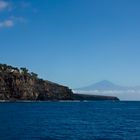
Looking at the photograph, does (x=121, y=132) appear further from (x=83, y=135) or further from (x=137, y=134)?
(x=83, y=135)

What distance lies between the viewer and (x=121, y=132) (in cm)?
8138

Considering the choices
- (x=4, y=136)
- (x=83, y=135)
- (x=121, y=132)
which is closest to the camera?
(x=4, y=136)

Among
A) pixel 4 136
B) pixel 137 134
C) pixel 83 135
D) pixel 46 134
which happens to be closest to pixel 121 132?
pixel 137 134

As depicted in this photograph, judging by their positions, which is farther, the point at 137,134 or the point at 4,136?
the point at 137,134

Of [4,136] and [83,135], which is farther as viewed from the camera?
[83,135]

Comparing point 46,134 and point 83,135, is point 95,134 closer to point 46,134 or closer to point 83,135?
point 83,135

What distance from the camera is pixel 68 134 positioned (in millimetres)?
77062

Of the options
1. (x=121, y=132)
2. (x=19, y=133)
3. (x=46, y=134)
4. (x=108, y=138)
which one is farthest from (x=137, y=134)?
(x=19, y=133)

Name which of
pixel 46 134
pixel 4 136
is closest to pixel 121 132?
pixel 46 134

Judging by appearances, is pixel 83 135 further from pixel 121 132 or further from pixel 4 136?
pixel 4 136

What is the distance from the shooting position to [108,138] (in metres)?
71.1

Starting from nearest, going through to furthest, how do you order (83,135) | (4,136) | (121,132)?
(4,136) < (83,135) < (121,132)

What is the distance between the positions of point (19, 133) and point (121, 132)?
2053 cm

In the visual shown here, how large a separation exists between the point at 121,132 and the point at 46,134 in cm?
1579
